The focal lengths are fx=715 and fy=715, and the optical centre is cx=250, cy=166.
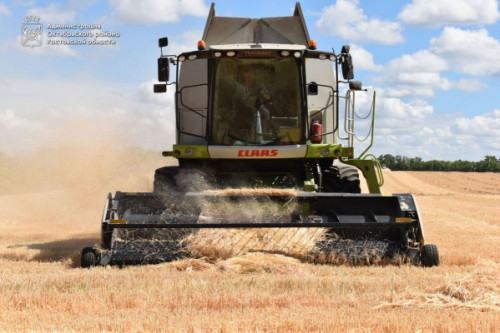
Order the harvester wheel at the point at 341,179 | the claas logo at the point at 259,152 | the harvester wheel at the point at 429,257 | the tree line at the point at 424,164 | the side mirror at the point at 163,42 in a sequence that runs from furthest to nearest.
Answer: the tree line at the point at 424,164, the harvester wheel at the point at 341,179, the side mirror at the point at 163,42, the claas logo at the point at 259,152, the harvester wheel at the point at 429,257

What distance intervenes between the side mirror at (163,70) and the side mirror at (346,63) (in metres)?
1.99

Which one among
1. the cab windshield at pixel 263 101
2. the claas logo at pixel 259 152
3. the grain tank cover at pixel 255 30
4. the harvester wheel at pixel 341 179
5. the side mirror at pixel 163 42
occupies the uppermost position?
the grain tank cover at pixel 255 30

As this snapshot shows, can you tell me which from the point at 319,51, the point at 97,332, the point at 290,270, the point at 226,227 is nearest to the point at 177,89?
the point at 319,51

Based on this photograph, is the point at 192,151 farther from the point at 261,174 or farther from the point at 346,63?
the point at 346,63

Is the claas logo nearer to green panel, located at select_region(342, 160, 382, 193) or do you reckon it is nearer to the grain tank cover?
green panel, located at select_region(342, 160, 382, 193)

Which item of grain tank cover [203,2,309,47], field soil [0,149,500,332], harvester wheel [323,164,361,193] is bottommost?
field soil [0,149,500,332]

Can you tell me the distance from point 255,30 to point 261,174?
88.2 inches

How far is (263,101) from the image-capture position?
8.12 meters

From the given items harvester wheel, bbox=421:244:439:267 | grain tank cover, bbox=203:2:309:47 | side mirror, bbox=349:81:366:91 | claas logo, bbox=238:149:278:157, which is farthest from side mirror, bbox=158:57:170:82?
harvester wheel, bbox=421:244:439:267

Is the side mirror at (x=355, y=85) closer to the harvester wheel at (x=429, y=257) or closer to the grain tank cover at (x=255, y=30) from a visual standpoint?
the grain tank cover at (x=255, y=30)

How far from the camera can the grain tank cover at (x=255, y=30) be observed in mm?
9562

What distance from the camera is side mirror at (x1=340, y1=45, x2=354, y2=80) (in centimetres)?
812

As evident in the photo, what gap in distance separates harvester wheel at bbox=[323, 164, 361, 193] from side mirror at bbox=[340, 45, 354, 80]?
1.31m

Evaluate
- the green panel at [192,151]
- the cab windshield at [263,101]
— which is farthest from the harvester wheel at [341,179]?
the green panel at [192,151]
